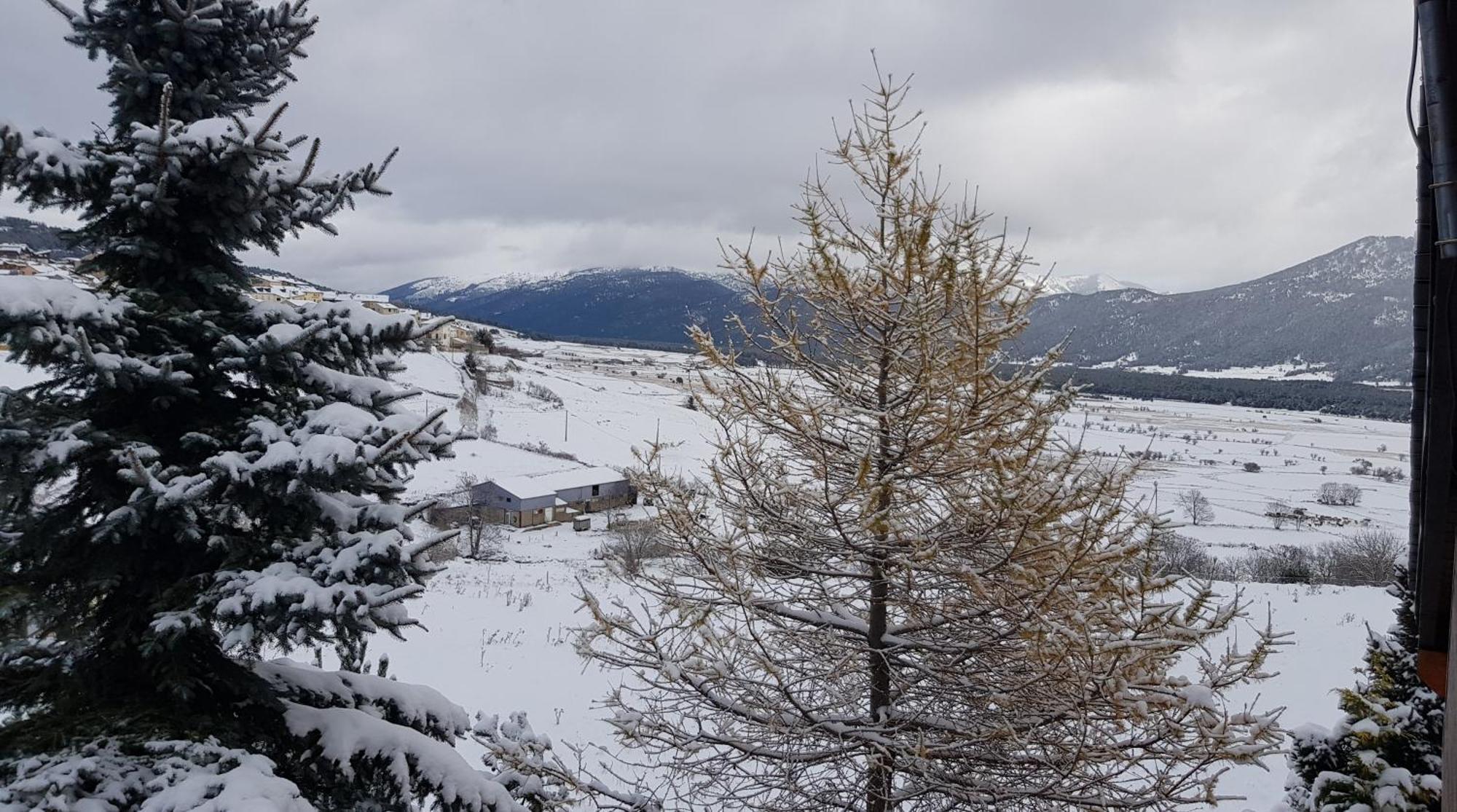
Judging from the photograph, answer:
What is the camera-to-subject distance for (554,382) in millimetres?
80438

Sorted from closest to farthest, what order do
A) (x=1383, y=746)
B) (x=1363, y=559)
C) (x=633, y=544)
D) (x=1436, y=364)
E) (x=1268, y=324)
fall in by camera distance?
(x=1436, y=364)
(x=1383, y=746)
(x=633, y=544)
(x=1363, y=559)
(x=1268, y=324)

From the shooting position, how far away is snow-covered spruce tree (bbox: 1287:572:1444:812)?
14.7ft

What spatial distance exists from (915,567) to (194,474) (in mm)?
3668

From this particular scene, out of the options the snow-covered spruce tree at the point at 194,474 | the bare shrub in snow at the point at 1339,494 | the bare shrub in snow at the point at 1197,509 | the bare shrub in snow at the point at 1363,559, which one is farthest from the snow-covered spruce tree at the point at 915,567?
the bare shrub in snow at the point at 1339,494

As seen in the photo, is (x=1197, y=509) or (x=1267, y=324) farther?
(x=1267, y=324)

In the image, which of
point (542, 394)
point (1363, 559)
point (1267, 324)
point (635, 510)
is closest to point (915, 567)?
point (635, 510)

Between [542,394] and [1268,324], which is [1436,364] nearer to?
[542,394]

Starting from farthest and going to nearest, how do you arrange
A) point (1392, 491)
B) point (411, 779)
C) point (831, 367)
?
1. point (1392, 491)
2. point (831, 367)
3. point (411, 779)

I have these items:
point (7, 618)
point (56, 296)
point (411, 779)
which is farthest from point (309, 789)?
point (56, 296)

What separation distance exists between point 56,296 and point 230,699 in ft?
6.96

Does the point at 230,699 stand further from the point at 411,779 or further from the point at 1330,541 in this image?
the point at 1330,541

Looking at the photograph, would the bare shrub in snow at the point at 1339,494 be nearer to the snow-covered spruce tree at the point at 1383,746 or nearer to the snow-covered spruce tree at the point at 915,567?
the snow-covered spruce tree at the point at 1383,746

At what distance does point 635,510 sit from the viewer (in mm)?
38219

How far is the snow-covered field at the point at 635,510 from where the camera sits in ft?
32.1
